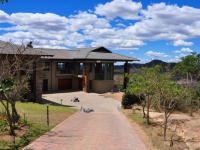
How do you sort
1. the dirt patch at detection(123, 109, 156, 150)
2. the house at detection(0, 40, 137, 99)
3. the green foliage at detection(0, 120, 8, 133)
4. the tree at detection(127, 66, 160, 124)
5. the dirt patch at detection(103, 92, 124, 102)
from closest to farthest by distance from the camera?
the dirt patch at detection(123, 109, 156, 150)
the green foliage at detection(0, 120, 8, 133)
the tree at detection(127, 66, 160, 124)
the dirt patch at detection(103, 92, 124, 102)
the house at detection(0, 40, 137, 99)

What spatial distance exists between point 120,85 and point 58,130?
41871mm

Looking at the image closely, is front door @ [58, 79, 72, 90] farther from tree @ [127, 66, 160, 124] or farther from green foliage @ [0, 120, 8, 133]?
green foliage @ [0, 120, 8, 133]

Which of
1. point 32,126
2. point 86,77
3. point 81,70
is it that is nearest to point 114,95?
point 86,77

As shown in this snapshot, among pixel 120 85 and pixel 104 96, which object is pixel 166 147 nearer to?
pixel 104 96

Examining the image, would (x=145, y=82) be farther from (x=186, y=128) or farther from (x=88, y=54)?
(x=88, y=54)

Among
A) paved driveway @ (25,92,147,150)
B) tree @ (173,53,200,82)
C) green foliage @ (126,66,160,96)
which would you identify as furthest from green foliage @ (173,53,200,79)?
paved driveway @ (25,92,147,150)

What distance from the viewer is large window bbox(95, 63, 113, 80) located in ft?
202

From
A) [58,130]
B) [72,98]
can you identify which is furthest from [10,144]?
[72,98]

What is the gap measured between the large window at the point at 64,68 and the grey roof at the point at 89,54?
1.51 m

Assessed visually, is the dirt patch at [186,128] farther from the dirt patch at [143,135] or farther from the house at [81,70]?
the house at [81,70]

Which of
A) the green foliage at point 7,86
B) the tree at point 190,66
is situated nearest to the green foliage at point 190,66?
the tree at point 190,66

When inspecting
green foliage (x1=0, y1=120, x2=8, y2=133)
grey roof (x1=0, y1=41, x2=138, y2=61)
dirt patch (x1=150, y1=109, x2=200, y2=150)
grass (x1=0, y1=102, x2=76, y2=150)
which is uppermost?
grey roof (x1=0, y1=41, x2=138, y2=61)

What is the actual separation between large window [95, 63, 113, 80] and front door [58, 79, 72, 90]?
16.4 ft

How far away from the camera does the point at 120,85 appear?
65188mm
